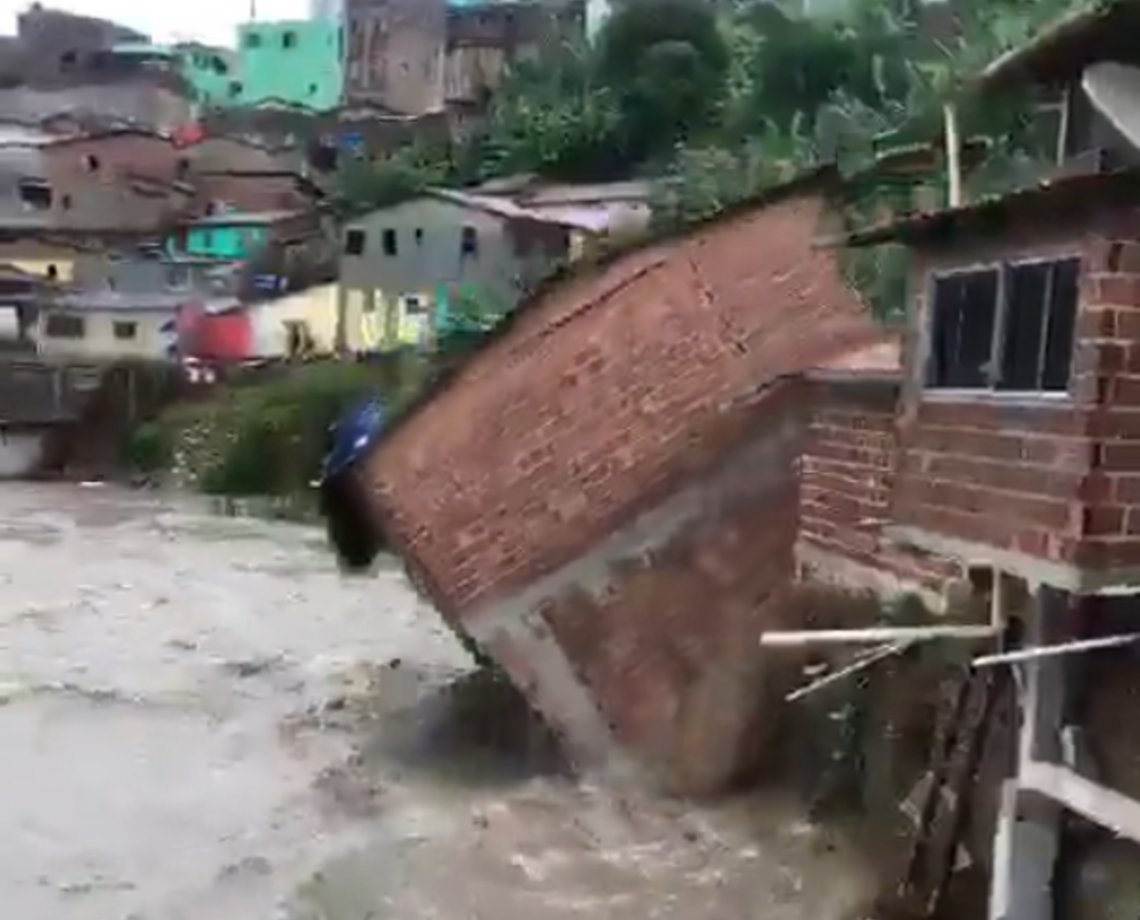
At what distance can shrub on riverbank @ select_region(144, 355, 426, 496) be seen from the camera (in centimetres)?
3591

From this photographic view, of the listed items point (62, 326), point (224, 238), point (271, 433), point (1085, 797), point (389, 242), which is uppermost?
point (1085, 797)

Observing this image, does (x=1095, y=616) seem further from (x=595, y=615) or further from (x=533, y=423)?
(x=533, y=423)

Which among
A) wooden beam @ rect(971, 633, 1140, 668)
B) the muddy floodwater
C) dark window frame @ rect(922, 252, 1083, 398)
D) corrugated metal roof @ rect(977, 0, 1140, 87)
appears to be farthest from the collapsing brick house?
wooden beam @ rect(971, 633, 1140, 668)

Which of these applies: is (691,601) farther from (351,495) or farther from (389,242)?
(389,242)

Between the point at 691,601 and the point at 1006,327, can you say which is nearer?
the point at 1006,327

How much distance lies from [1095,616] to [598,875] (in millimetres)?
5179

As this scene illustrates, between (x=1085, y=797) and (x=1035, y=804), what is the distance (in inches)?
16.8

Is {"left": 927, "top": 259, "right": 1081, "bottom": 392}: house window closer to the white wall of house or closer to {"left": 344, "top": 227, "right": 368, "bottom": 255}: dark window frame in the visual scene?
{"left": 344, "top": 227, "right": 368, "bottom": 255}: dark window frame

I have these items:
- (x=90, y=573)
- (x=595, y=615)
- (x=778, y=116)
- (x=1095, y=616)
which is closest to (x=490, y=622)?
(x=595, y=615)

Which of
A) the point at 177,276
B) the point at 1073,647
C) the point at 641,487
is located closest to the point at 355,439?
the point at 641,487

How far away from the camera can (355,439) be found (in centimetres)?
1408

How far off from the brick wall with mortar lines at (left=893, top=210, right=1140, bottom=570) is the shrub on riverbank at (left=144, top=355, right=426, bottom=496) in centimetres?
2822

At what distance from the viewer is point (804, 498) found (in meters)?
11.2

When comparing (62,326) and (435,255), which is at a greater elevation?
(435,255)
